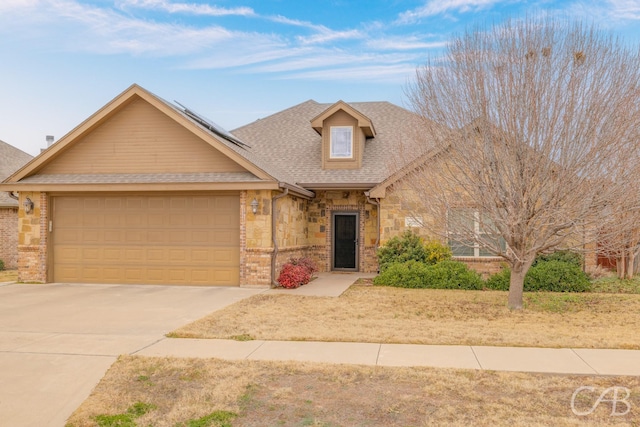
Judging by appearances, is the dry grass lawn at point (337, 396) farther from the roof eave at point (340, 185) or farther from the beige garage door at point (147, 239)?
the roof eave at point (340, 185)

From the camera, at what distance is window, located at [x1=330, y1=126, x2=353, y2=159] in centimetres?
1844

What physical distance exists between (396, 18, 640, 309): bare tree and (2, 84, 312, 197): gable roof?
5145mm

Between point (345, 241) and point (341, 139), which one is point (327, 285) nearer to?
point (345, 241)

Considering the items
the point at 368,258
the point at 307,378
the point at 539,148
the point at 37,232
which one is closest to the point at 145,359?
the point at 307,378

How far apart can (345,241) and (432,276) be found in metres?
4.54

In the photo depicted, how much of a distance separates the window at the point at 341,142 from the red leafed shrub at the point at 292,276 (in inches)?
202

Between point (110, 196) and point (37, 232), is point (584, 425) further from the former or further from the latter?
point (37, 232)

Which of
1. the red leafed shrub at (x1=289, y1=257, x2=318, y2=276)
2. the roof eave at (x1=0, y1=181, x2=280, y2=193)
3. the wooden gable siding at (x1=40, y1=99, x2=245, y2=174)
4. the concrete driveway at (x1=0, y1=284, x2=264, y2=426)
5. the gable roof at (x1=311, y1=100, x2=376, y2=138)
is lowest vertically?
the concrete driveway at (x1=0, y1=284, x2=264, y2=426)

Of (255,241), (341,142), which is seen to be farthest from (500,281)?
(341,142)

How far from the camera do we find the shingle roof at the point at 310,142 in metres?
17.8

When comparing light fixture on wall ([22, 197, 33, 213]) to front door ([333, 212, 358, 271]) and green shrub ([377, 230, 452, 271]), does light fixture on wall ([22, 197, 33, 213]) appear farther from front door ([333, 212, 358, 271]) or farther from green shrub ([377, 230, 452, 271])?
green shrub ([377, 230, 452, 271])

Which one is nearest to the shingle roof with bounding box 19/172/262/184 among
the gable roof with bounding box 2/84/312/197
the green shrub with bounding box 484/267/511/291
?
the gable roof with bounding box 2/84/312/197

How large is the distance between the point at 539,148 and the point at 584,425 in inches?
250

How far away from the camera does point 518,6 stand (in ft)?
34.1
